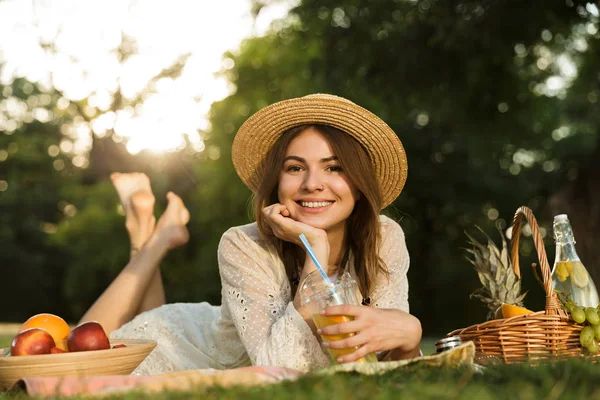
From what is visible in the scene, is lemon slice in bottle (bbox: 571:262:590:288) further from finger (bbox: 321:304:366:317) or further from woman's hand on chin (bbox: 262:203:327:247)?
finger (bbox: 321:304:366:317)

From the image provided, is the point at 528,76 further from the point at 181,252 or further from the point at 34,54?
the point at 34,54

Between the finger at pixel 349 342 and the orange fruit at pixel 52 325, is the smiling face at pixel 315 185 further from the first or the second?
the orange fruit at pixel 52 325

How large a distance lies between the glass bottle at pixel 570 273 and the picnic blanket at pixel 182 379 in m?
1.20

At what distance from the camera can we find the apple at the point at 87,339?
7.48ft

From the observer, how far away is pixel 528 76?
35.1 ft

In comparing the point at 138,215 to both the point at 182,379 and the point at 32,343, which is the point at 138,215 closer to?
the point at 32,343

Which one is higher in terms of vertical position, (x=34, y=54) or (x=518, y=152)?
(x=34, y=54)

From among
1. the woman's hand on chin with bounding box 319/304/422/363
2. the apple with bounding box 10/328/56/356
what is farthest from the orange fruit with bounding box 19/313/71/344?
the woman's hand on chin with bounding box 319/304/422/363

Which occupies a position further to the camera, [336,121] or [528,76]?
[528,76]

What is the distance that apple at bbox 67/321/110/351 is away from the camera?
89.8 inches

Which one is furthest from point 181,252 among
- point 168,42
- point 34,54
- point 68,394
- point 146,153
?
point 68,394

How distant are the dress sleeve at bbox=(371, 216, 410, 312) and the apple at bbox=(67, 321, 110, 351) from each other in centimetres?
124

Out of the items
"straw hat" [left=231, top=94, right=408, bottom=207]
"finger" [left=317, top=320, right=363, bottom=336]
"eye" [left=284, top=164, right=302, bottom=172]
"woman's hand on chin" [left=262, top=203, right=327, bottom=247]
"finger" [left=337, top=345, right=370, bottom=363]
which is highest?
"straw hat" [left=231, top=94, right=408, bottom=207]

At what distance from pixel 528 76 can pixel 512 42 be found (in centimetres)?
262
